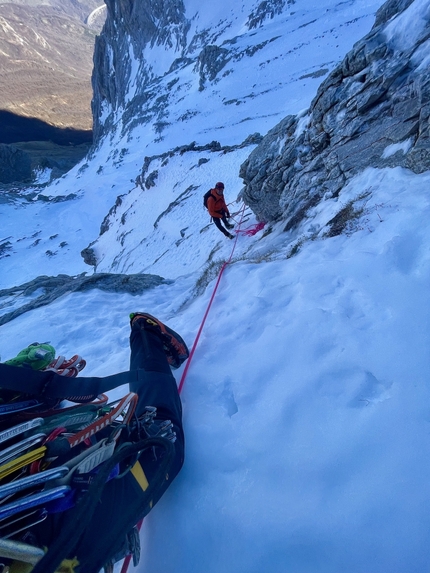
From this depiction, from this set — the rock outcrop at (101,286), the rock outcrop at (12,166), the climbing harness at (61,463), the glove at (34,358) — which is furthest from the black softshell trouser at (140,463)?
the rock outcrop at (12,166)

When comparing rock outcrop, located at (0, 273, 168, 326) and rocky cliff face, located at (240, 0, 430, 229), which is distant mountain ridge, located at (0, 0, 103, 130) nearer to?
rock outcrop, located at (0, 273, 168, 326)

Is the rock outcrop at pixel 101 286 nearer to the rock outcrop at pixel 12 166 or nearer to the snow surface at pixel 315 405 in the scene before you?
the snow surface at pixel 315 405

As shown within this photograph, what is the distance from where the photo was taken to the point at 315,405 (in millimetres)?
Answer: 2125

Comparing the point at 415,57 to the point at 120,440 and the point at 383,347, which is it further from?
the point at 120,440

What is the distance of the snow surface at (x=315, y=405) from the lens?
1.59m

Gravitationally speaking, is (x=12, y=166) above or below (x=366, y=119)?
above

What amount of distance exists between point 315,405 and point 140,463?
115cm

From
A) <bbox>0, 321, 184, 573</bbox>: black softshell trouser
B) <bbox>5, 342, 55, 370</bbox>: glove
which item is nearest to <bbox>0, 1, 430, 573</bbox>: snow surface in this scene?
<bbox>0, 321, 184, 573</bbox>: black softshell trouser

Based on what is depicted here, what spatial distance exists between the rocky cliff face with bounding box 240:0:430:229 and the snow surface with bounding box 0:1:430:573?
58 centimetres

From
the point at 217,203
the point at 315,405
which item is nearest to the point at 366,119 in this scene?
the point at 217,203

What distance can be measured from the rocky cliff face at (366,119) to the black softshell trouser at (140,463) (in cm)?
383

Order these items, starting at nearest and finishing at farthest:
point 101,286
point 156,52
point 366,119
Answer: point 366,119 → point 101,286 → point 156,52

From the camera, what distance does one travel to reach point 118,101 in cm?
6331

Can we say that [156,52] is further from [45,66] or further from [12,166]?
[45,66]
